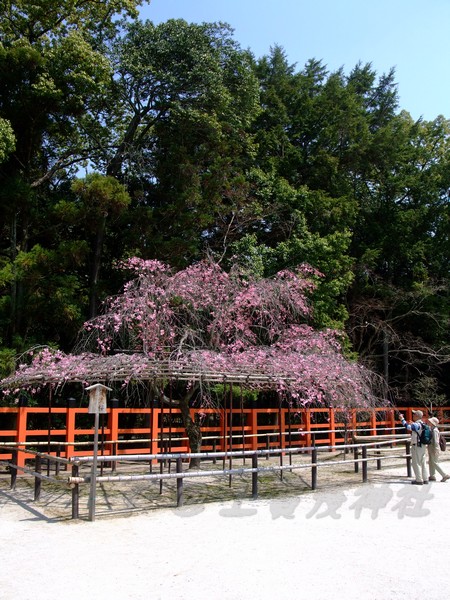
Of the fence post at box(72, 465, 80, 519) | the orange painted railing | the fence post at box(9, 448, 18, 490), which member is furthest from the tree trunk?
the fence post at box(72, 465, 80, 519)

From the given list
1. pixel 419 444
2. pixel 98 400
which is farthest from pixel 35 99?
pixel 419 444

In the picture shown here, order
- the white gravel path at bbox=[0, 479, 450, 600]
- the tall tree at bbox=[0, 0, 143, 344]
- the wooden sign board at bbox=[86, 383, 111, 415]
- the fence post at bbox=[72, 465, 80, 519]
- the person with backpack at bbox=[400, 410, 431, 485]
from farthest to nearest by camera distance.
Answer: the tall tree at bbox=[0, 0, 143, 344]
the person with backpack at bbox=[400, 410, 431, 485]
the wooden sign board at bbox=[86, 383, 111, 415]
the fence post at bbox=[72, 465, 80, 519]
the white gravel path at bbox=[0, 479, 450, 600]

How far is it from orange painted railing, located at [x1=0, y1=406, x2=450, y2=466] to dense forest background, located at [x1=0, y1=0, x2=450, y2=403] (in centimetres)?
205

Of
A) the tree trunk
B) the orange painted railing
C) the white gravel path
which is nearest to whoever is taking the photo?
the white gravel path

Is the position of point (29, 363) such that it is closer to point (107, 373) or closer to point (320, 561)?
point (107, 373)

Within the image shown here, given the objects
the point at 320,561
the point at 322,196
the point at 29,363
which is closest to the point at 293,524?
the point at 320,561

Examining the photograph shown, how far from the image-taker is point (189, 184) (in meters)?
18.7

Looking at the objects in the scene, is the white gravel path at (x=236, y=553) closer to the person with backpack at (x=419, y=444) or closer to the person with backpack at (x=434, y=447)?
the person with backpack at (x=419, y=444)

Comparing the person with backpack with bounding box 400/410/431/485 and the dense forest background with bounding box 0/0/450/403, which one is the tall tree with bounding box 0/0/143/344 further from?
the person with backpack with bounding box 400/410/431/485

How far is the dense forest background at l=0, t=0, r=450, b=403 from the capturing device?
16.2 meters

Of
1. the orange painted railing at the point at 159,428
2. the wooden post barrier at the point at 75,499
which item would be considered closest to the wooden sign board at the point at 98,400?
the wooden post barrier at the point at 75,499

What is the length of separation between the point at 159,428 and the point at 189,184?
7.98 metres

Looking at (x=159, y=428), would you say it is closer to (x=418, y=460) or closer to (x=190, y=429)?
(x=190, y=429)

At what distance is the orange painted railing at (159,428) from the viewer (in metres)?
13.2
